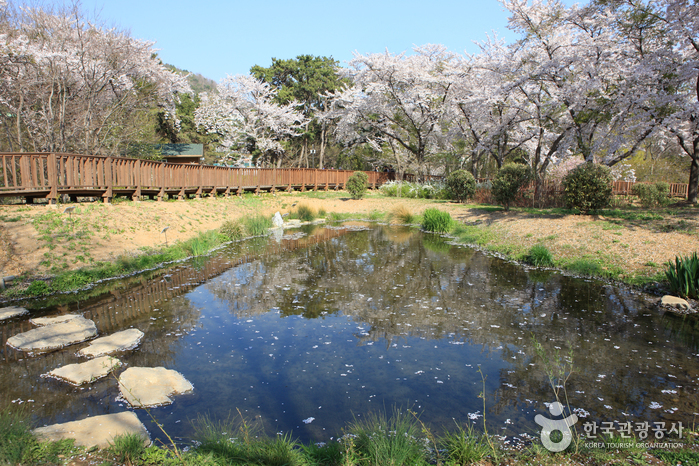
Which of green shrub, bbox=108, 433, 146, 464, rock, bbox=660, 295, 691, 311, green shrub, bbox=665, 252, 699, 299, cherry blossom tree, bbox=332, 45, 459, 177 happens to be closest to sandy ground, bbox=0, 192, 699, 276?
green shrub, bbox=665, 252, 699, 299

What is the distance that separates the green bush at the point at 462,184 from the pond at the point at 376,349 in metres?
11.9

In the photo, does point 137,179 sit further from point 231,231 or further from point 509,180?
point 509,180

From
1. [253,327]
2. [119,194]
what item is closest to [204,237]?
Result: [119,194]

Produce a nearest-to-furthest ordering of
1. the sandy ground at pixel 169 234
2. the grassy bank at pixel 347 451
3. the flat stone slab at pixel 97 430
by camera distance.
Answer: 1. the grassy bank at pixel 347 451
2. the flat stone slab at pixel 97 430
3. the sandy ground at pixel 169 234

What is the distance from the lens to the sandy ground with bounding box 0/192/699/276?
892 centimetres

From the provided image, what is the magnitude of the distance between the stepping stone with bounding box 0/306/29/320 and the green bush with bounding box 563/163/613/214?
1455 cm

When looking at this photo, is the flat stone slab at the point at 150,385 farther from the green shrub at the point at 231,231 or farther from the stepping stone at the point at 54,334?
the green shrub at the point at 231,231

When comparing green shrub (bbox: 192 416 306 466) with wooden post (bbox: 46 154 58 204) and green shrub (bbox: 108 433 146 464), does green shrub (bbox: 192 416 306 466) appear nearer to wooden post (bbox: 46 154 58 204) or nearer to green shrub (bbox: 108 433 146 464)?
green shrub (bbox: 108 433 146 464)

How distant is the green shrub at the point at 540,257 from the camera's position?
34.6ft

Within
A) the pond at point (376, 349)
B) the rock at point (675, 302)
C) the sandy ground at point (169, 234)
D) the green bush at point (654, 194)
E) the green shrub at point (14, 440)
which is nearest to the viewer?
the green shrub at point (14, 440)

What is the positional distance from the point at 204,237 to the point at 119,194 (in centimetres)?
475

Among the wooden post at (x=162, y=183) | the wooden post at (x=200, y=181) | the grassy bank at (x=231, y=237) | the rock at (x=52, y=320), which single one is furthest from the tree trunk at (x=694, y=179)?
the wooden post at (x=162, y=183)

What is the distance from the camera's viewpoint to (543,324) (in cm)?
651

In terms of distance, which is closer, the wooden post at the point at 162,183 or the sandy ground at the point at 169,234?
the sandy ground at the point at 169,234
